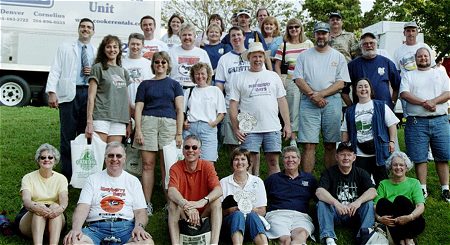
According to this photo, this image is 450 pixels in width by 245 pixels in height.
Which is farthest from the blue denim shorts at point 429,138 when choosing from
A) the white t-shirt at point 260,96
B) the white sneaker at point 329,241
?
the white sneaker at point 329,241

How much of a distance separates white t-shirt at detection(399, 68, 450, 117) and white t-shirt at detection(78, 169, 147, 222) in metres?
3.74

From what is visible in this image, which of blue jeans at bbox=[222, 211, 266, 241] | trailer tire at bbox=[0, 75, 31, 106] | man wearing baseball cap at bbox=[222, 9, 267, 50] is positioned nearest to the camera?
blue jeans at bbox=[222, 211, 266, 241]

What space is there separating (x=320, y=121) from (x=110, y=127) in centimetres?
263

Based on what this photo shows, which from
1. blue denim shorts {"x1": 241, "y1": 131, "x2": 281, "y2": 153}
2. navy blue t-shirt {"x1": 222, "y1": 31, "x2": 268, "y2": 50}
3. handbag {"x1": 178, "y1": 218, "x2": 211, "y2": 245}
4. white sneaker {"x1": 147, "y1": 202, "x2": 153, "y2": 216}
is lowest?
handbag {"x1": 178, "y1": 218, "x2": 211, "y2": 245}

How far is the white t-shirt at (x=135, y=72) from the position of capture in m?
7.23

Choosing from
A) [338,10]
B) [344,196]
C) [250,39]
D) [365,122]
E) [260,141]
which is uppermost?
A: [338,10]

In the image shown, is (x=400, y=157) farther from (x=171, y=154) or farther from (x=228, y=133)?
(x=171, y=154)

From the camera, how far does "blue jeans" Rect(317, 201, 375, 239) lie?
19.6 feet

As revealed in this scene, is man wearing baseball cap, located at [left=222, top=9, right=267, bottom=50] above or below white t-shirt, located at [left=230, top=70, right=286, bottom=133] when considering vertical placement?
above

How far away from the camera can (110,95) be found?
21.7 ft

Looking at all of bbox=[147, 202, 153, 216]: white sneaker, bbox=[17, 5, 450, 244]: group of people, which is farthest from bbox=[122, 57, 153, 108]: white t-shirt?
bbox=[147, 202, 153, 216]: white sneaker

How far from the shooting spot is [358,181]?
6277 millimetres

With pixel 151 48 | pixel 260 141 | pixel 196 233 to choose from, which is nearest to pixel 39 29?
pixel 151 48

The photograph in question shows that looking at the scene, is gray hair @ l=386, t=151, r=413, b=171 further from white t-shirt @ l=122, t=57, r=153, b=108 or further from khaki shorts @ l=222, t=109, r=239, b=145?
white t-shirt @ l=122, t=57, r=153, b=108
